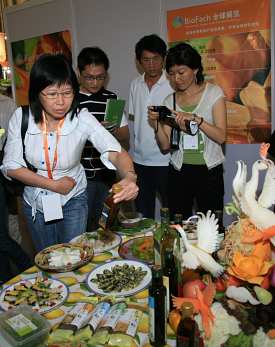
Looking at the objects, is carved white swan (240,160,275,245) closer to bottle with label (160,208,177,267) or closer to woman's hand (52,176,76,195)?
bottle with label (160,208,177,267)

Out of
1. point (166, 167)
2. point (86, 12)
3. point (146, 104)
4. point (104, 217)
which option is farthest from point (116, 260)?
point (86, 12)

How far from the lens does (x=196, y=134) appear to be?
208 centimetres

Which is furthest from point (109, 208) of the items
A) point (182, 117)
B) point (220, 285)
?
point (182, 117)

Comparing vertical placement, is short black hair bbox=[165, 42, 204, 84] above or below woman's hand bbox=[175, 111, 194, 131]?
above

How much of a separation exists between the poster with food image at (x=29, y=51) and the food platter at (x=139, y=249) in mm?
2350

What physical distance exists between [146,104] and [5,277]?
1.48 meters

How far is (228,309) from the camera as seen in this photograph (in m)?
0.87

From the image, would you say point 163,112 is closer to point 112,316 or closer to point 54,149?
point 54,149

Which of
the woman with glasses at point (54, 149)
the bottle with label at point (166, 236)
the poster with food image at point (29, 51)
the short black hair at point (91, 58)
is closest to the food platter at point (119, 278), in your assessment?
the bottle with label at point (166, 236)

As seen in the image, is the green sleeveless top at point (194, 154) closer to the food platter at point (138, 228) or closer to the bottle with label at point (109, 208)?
the food platter at point (138, 228)

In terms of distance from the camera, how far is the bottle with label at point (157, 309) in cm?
84

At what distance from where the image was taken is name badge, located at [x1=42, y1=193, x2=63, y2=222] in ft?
5.35

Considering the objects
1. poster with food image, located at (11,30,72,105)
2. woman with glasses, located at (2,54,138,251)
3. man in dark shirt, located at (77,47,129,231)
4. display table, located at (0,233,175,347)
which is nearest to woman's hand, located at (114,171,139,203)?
woman with glasses, located at (2,54,138,251)

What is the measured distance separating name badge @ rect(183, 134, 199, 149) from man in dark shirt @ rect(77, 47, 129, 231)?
456mm
